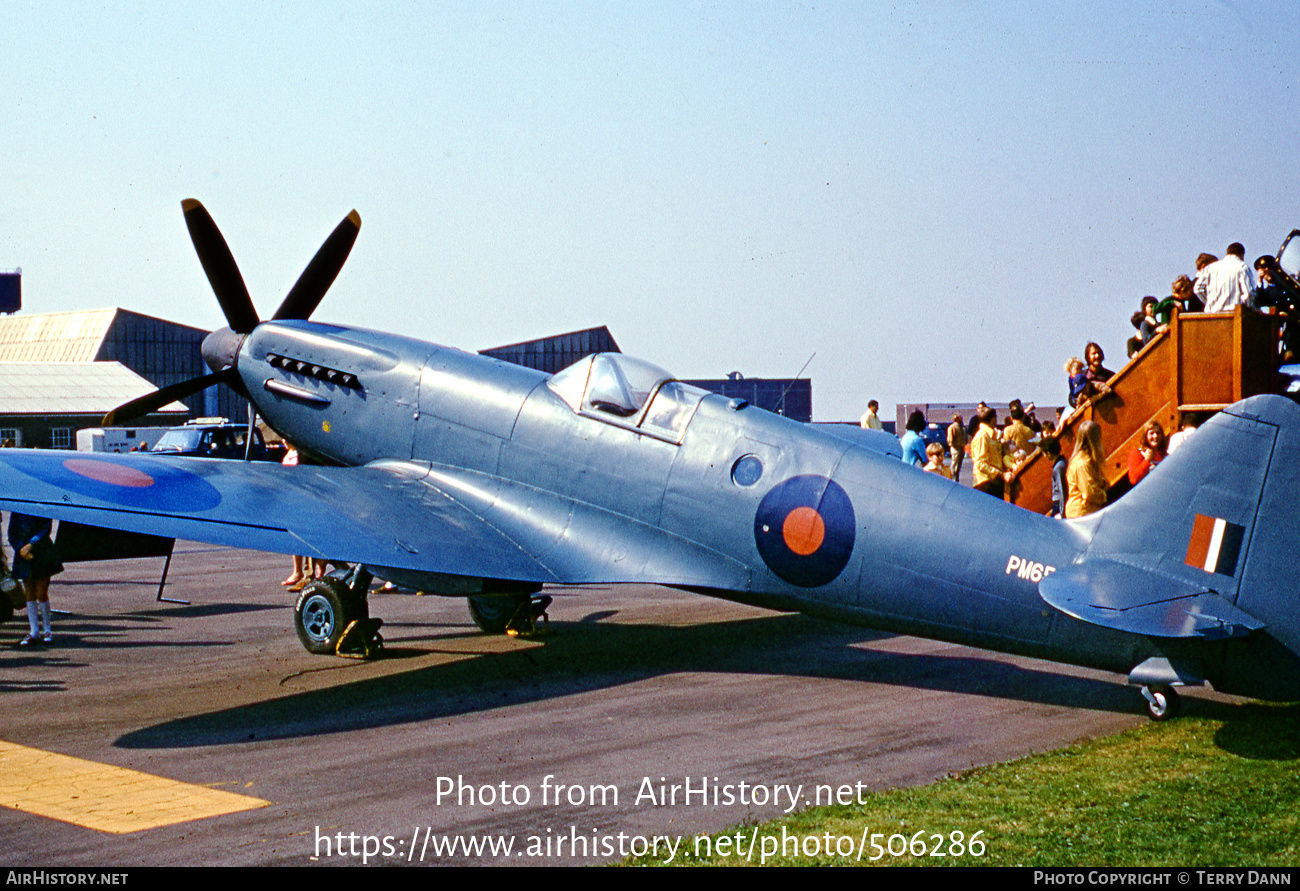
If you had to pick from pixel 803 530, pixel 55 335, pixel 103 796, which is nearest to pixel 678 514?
pixel 803 530

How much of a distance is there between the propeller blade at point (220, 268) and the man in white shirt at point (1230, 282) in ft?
37.9

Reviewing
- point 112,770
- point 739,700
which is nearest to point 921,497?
point 739,700

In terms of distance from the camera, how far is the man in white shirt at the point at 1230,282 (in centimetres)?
1431

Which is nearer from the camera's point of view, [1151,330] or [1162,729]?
[1162,729]

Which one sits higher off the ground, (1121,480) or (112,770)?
(1121,480)

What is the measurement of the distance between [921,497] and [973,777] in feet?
8.54

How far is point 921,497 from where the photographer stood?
9.16 metres

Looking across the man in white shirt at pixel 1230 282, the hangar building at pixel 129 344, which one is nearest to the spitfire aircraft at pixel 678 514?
the man in white shirt at pixel 1230 282

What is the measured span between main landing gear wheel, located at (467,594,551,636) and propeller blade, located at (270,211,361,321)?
4.30 m

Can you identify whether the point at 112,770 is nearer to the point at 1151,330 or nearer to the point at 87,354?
the point at 1151,330

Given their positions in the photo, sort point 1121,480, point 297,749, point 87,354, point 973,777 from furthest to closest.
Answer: point 87,354 → point 1121,480 → point 297,749 → point 973,777

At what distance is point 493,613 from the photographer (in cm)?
1309

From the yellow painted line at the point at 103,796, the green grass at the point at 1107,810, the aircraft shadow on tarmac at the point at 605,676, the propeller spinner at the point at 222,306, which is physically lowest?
the aircraft shadow on tarmac at the point at 605,676

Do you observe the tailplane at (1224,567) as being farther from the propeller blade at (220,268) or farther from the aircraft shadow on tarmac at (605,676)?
the propeller blade at (220,268)
